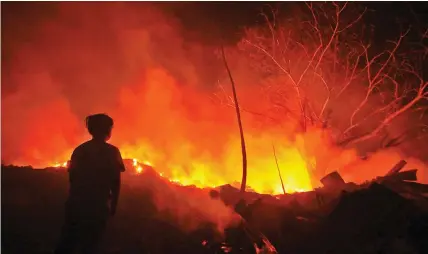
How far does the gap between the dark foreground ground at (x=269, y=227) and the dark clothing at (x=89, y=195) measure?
2465 mm

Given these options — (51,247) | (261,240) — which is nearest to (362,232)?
(261,240)

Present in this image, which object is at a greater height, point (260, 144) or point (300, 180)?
point (260, 144)

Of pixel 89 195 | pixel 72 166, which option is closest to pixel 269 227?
pixel 89 195

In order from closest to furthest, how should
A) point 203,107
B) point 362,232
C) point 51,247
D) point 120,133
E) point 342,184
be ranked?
1. point 51,247
2. point 362,232
3. point 342,184
4. point 120,133
5. point 203,107

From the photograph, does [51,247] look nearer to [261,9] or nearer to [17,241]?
[17,241]

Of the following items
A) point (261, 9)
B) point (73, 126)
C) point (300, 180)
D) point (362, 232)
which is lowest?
point (362, 232)

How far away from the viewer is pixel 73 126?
17.2 metres

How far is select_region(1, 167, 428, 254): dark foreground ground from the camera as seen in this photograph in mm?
8250

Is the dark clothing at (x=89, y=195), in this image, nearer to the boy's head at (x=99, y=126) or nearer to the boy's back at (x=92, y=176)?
the boy's back at (x=92, y=176)

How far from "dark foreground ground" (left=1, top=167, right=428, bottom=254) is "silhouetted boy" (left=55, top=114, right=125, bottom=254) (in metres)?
2.46

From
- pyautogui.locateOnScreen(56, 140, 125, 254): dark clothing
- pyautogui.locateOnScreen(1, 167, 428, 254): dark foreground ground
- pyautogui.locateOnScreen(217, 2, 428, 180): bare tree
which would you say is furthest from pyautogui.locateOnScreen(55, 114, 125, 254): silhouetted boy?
pyautogui.locateOnScreen(217, 2, 428, 180): bare tree

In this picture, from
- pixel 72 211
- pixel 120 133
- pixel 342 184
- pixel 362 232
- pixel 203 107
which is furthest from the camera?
pixel 203 107

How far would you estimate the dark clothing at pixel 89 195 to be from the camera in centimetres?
554

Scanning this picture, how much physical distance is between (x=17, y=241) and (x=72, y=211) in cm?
351
